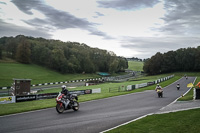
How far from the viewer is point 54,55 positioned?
94062 mm

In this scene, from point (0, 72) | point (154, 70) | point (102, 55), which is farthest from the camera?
point (102, 55)

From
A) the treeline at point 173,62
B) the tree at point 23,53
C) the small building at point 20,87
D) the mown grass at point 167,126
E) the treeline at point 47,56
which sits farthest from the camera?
the treeline at point 173,62

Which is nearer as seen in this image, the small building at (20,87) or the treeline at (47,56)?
the small building at (20,87)

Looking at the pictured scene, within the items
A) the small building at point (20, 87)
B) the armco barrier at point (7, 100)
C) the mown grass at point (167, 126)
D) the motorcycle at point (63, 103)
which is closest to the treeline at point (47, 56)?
the small building at point (20, 87)

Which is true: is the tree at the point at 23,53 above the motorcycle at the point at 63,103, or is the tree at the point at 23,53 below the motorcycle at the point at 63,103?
above

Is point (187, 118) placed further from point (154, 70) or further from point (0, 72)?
point (154, 70)

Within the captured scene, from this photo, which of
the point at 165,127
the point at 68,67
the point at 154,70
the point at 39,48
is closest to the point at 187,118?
the point at 165,127

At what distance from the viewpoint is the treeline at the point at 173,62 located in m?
119

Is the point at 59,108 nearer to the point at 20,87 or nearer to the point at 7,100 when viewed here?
the point at 7,100

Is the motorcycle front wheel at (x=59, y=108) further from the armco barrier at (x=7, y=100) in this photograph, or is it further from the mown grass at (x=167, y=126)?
the armco barrier at (x=7, y=100)

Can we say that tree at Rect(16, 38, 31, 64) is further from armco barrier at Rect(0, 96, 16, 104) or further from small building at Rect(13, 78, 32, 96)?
armco barrier at Rect(0, 96, 16, 104)

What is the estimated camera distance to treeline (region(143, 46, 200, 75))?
11855 centimetres

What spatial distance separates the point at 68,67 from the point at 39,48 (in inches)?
741

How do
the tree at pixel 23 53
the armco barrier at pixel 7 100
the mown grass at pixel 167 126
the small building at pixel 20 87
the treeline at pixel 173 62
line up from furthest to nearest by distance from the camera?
the treeline at pixel 173 62 < the tree at pixel 23 53 < the small building at pixel 20 87 < the armco barrier at pixel 7 100 < the mown grass at pixel 167 126
